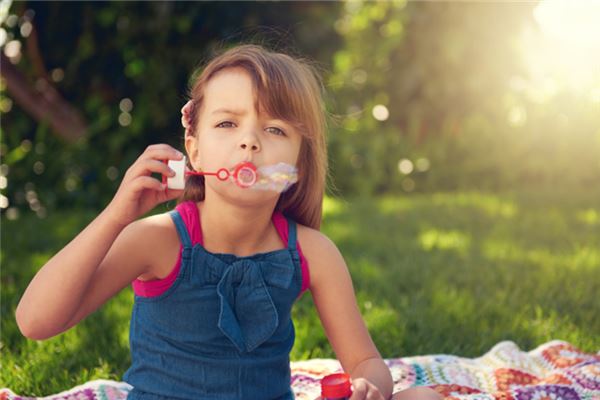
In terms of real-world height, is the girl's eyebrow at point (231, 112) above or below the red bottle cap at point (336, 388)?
above

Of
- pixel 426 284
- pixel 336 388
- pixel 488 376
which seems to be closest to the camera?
pixel 336 388

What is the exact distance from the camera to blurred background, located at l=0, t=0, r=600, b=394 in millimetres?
3553

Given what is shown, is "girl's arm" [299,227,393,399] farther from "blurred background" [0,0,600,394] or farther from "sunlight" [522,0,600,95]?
"sunlight" [522,0,600,95]

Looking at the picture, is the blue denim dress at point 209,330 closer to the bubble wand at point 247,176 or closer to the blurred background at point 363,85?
the bubble wand at point 247,176

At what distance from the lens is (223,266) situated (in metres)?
1.81

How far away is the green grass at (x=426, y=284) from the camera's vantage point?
8.29ft

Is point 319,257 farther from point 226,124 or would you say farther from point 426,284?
point 426,284

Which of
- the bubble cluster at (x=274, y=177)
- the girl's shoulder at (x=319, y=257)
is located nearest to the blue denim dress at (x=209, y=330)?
the girl's shoulder at (x=319, y=257)

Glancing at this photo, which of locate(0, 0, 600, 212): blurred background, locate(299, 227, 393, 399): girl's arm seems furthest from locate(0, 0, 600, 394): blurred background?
locate(299, 227, 393, 399): girl's arm

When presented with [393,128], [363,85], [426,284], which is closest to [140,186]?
[426,284]

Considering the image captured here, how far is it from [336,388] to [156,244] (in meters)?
0.52

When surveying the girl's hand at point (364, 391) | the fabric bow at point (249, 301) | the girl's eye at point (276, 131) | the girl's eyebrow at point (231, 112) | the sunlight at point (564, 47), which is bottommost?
the girl's hand at point (364, 391)

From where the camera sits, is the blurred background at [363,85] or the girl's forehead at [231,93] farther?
the blurred background at [363,85]

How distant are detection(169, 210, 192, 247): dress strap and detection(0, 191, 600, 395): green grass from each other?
73 centimetres
